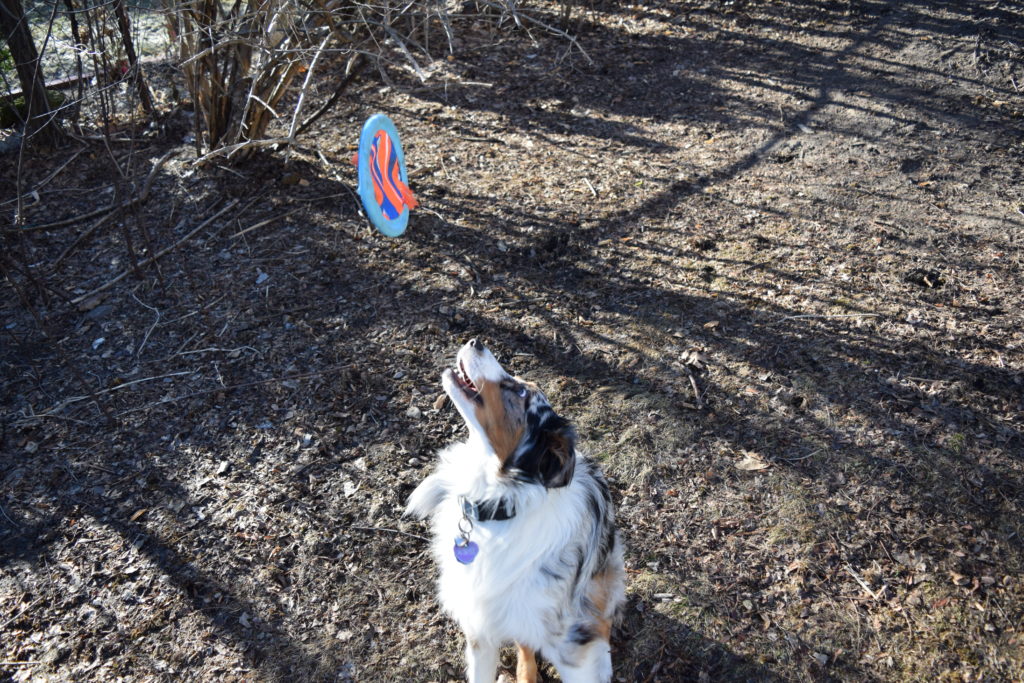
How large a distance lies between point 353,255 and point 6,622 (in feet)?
10.3

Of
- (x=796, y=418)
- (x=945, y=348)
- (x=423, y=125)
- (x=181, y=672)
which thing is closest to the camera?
(x=181, y=672)

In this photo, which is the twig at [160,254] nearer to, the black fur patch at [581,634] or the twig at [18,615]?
the twig at [18,615]

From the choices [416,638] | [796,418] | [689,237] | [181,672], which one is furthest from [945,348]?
[181,672]

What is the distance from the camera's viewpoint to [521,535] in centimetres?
278

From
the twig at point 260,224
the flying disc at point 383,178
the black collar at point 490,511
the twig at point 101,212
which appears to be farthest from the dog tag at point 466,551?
the twig at point 101,212

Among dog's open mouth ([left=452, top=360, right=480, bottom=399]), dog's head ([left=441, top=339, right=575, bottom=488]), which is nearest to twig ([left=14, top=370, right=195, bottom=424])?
dog's open mouth ([left=452, top=360, right=480, bottom=399])

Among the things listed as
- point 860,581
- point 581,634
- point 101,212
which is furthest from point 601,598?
point 101,212

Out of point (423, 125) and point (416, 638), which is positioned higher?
point (423, 125)

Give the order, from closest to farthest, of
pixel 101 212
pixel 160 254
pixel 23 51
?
pixel 160 254, pixel 101 212, pixel 23 51

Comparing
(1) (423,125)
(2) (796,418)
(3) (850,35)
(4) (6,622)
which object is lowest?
(4) (6,622)

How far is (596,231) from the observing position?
5695 millimetres

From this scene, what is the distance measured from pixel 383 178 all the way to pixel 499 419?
3044mm

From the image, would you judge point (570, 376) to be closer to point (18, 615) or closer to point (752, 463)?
point (752, 463)

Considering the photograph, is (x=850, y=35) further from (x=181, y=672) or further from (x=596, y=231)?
(x=181, y=672)
